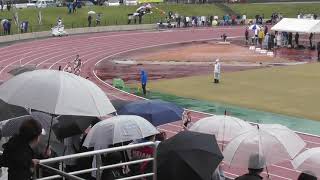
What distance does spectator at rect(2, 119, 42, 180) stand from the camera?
609cm

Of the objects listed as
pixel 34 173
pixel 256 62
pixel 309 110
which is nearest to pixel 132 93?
pixel 309 110

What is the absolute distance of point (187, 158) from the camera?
6.94m

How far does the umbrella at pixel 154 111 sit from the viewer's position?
11.5 meters

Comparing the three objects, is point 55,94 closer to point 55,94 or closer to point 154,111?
point 55,94

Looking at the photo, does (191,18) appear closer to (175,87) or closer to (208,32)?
(208,32)

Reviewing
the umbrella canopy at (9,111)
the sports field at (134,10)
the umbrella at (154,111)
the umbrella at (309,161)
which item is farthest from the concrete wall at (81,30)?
the umbrella at (309,161)

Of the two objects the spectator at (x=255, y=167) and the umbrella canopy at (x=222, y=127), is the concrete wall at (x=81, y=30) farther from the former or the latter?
the spectator at (x=255, y=167)

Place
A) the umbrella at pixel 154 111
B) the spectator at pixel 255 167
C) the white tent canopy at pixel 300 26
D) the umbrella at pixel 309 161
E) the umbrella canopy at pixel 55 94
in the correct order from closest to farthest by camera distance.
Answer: the spectator at pixel 255 167 < the umbrella canopy at pixel 55 94 < the umbrella at pixel 309 161 < the umbrella at pixel 154 111 < the white tent canopy at pixel 300 26

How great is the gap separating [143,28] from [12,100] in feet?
177

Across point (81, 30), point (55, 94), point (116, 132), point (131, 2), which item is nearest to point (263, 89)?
point (116, 132)

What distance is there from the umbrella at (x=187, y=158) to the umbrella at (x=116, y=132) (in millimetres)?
1711

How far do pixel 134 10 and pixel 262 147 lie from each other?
61915 millimetres

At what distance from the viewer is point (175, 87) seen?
91.8 ft

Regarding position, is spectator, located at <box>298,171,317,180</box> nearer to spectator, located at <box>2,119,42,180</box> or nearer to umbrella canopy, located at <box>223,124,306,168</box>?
umbrella canopy, located at <box>223,124,306,168</box>
